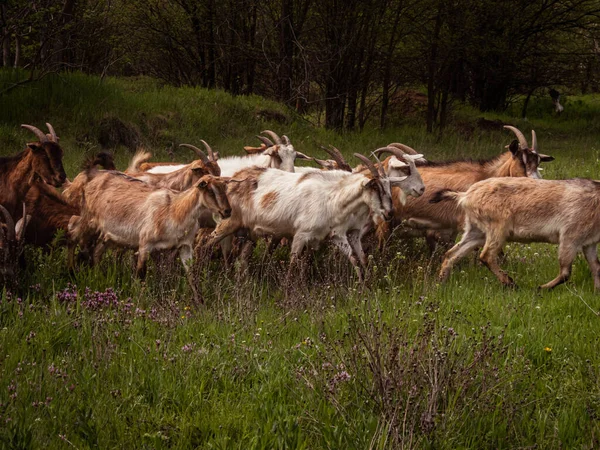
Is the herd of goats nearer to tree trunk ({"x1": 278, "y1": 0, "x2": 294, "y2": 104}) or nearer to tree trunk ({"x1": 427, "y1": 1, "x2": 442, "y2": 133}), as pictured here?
tree trunk ({"x1": 278, "y1": 0, "x2": 294, "y2": 104})

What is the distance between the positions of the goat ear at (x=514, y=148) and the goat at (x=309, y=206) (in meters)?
2.13

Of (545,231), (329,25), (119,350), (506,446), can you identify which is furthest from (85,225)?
(329,25)

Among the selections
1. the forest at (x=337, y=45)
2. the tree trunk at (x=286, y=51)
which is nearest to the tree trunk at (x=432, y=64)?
the forest at (x=337, y=45)

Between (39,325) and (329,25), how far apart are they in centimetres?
1564

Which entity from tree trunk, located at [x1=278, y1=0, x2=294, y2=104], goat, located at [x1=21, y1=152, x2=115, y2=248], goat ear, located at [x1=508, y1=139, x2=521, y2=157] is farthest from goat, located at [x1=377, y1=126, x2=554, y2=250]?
tree trunk, located at [x1=278, y1=0, x2=294, y2=104]

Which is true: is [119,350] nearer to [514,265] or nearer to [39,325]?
[39,325]

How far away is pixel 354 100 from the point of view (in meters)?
20.5

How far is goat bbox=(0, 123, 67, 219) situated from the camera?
8.66 meters

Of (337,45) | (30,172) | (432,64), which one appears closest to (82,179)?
(30,172)

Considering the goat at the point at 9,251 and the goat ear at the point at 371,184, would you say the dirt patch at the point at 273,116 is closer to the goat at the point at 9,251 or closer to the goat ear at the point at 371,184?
the goat ear at the point at 371,184

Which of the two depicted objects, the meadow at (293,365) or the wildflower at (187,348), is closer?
the meadow at (293,365)

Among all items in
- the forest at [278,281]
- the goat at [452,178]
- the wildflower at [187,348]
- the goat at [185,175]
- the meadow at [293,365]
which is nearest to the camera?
the meadow at [293,365]

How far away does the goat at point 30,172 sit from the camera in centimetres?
866

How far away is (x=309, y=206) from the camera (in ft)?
28.1
